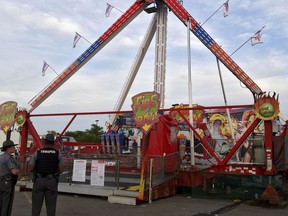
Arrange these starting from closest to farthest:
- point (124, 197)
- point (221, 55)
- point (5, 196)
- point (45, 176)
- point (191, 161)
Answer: point (45, 176) → point (5, 196) → point (124, 197) → point (191, 161) → point (221, 55)

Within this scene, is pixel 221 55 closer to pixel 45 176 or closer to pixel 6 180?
pixel 45 176

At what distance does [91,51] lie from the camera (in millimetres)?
34375

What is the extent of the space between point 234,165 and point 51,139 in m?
7.44

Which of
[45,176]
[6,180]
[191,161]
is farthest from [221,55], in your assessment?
[6,180]

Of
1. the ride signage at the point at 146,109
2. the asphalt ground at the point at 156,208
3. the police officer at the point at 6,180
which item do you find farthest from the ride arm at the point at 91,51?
the police officer at the point at 6,180

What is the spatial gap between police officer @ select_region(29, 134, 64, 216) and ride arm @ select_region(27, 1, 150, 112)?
89.1ft

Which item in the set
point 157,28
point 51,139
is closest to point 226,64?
point 157,28

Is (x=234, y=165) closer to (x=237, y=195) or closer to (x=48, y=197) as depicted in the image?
(x=237, y=195)

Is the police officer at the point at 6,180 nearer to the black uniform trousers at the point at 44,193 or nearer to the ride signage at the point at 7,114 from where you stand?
the black uniform trousers at the point at 44,193

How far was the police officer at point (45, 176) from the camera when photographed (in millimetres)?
7551

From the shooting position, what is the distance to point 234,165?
13.0 m

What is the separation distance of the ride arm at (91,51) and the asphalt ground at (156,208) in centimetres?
2272

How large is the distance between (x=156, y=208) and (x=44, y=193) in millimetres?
4279

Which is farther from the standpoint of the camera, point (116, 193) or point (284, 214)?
point (116, 193)
